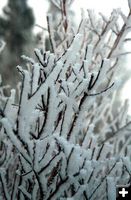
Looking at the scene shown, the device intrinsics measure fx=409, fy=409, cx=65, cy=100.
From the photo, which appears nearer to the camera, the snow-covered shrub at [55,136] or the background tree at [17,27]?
the snow-covered shrub at [55,136]

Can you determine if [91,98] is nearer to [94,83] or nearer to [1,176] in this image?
[94,83]

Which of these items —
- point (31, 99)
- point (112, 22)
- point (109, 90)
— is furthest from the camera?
point (112, 22)

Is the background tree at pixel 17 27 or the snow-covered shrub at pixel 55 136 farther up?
the background tree at pixel 17 27

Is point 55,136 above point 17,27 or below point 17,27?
below

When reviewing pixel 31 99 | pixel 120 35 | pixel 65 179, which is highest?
pixel 120 35

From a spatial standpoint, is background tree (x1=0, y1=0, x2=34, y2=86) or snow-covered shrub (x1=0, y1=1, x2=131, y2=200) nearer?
snow-covered shrub (x1=0, y1=1, x2=131, y2=200)

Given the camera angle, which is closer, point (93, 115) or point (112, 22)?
point (112, 22)

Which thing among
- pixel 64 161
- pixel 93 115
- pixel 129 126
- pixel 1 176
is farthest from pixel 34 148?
pixel 93 115

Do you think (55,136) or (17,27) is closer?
(55,136)

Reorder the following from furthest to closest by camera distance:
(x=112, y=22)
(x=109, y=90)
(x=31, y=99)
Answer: (x=112, y=22) < (x=109, y=90) < (x=31, y=99)

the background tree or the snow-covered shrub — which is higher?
the background tree

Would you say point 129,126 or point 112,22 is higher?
point 112,22
